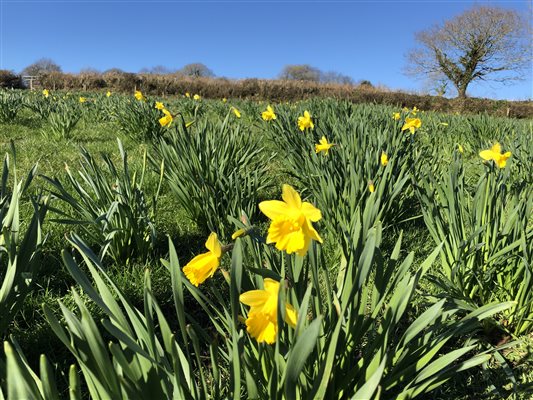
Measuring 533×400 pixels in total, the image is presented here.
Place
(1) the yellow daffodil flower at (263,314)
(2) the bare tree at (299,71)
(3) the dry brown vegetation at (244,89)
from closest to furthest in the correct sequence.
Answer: (1) the yellow daffodil flower at (263,314), (3) the dry brown vegetation at (244,89), (2) the bare tree at (299,71)

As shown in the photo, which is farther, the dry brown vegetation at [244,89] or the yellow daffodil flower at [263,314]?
the dry brown vegetation at [244,89]

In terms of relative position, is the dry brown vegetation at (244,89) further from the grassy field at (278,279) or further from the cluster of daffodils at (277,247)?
the cluster of daffodils at (277,247)

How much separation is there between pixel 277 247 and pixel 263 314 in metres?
0.14

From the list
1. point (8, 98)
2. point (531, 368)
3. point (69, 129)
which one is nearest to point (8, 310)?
point (531, 368)

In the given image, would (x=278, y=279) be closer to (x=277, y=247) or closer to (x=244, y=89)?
(x=277, y=247)

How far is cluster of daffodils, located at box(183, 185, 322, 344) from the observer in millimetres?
777

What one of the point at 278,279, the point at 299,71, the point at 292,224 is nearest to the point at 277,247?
the point at 292,224

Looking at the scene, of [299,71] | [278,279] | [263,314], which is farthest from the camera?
[299,71]

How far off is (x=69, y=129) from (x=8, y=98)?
215cm

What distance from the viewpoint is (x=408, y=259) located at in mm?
1095

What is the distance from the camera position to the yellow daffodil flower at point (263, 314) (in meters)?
0.77

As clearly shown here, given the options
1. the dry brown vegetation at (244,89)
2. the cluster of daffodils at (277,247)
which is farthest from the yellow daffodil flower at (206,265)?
the dry brown vegetation at (244,89)

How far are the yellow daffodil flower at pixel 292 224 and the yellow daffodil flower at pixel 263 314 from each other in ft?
0.31

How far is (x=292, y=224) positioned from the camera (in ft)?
2.69
